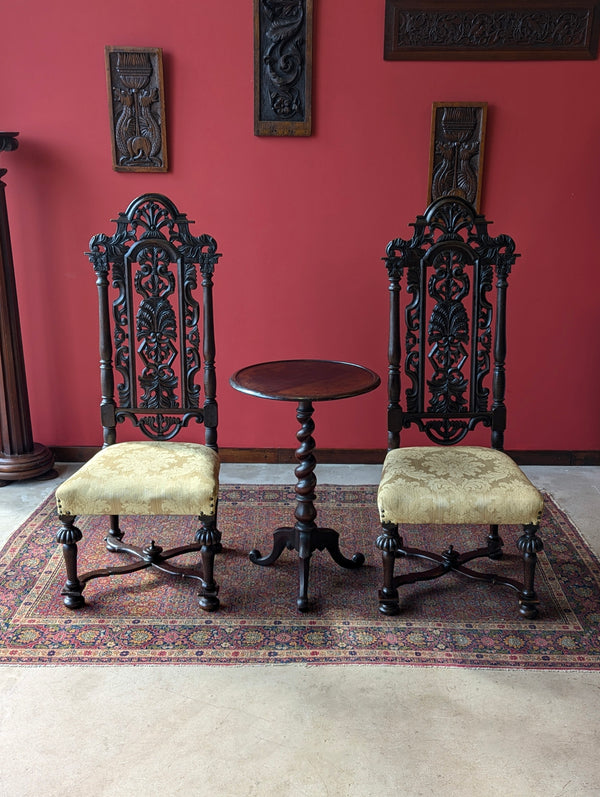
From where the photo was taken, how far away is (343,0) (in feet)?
10.9

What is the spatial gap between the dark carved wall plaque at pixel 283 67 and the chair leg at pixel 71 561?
6.83 feet

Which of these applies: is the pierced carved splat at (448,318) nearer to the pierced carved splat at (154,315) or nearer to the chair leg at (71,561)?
the pierced carved splat at (154,315)

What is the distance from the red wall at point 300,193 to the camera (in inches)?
133

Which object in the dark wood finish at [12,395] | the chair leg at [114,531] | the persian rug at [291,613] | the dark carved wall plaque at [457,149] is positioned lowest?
the persian rug at [291,613]

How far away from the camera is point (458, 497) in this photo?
2283 mm

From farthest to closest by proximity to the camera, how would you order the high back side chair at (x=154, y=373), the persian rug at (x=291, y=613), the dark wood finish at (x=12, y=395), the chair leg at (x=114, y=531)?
the dark wood finish at (x=12, y=395) < the chair leg at (x=114, y=531) < the high back side chair at (x=154, y=373) < the persian rug at (x=291, y=613)

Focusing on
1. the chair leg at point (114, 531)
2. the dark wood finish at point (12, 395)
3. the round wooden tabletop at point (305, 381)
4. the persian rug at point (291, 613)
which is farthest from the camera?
the dark wood finish at point (12, 395)

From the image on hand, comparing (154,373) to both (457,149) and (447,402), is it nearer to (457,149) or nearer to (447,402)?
(447,402)

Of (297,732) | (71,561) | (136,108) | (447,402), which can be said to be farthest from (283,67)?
(297,732)

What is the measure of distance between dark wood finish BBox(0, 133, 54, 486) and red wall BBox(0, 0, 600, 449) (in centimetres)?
21

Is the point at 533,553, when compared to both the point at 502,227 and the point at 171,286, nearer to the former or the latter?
the point at 171,286

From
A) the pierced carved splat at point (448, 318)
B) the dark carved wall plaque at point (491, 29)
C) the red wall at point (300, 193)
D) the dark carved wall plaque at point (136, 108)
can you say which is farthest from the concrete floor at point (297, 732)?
the dark carved wall plaque at point (491, 29)

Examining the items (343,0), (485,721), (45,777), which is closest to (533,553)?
(485,721)

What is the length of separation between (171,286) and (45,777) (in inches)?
64.1
